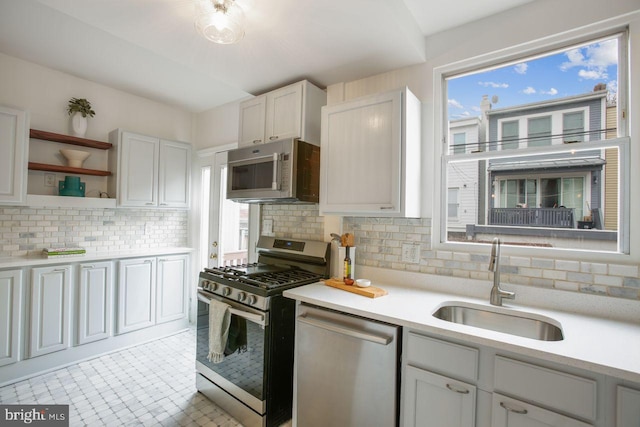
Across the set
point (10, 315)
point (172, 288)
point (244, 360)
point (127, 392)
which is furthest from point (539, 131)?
point (10, 315)

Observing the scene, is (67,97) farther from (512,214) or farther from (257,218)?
(512,214)

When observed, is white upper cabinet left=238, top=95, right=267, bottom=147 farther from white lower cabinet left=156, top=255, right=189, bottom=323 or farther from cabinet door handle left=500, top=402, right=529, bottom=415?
cabinet door handle left=500, top=402, right=529, bottom=415

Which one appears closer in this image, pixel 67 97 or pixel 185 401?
pixel 185 401

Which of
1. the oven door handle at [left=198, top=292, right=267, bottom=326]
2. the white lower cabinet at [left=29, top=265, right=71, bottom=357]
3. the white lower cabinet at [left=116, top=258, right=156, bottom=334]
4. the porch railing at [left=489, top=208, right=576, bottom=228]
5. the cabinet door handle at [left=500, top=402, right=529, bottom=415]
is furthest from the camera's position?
the white lower cabinet at [left=116, top=258, right=156, bottom=334]

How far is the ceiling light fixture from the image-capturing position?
149cm

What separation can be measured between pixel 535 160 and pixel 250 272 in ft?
6.77

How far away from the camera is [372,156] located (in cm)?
195

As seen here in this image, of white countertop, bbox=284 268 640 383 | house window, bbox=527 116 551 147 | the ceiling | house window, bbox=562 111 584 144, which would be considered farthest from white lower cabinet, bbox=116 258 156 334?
house window, bbox=562 111 584 144

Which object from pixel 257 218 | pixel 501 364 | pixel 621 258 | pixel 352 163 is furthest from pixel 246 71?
pixel 621 258

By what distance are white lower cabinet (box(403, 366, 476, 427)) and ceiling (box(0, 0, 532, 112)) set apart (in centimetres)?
188

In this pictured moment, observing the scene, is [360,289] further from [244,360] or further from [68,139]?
[68,139]

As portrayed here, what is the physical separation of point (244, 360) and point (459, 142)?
2054 millimetres

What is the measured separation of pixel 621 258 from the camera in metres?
1.53

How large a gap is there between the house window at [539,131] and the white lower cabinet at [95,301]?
3.60 metres
